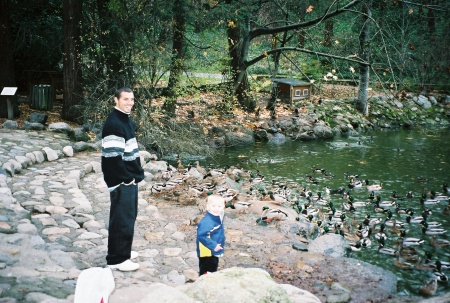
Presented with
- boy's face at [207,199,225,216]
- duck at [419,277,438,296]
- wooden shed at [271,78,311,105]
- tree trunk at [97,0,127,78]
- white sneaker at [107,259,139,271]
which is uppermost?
tree trunk at [97,0,127,78]

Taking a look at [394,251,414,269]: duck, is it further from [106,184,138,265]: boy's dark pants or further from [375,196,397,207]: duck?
[106,184,138,265]: boy's dark pants

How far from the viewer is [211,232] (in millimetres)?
4293

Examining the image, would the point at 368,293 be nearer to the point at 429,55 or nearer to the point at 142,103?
the point at 142,103

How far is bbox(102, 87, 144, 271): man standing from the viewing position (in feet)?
14.4

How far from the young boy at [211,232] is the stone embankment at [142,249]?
0.42 meters

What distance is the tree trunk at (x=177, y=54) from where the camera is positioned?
12.4 meters

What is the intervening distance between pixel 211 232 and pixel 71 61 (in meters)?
9.19

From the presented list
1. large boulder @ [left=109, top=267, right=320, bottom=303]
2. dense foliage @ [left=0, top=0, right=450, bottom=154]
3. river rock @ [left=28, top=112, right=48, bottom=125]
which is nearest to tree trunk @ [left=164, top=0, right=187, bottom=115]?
dense foliage @ [left=0, top=0, right=450, bottom=154]

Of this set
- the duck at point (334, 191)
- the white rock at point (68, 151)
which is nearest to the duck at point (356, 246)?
the duck at point (334, 191)

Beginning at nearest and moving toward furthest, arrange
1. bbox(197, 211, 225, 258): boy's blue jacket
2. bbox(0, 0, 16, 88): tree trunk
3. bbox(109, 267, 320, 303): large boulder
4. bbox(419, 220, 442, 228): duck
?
bbox(109, 267, 320, 303): large boulder → bbox(197, 211, 225, 258): boy's blue jacket → bbox(419, 220, 442, 228): duck → bbox(0, 0, 16, 88): tree trunk

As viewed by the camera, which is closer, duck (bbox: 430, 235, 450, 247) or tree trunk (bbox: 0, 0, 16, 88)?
duck (bbox: 430, 235, 450, 247)

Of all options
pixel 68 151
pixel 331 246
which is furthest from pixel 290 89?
pixel 331 246

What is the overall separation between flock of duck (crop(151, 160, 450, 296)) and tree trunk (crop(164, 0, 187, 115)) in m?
3.04

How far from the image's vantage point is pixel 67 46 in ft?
39.0
